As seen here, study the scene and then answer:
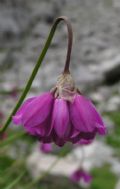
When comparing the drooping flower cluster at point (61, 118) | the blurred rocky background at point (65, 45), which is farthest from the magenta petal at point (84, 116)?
the blurred rocky background at point (65, 45)

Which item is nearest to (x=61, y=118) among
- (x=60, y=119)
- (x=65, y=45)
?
(x=60, y=119)

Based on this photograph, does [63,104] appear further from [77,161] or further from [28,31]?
[28,31]

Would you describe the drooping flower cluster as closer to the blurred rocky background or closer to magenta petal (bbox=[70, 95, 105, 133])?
magenta petal (bbox=[70, 95, 105, 133])

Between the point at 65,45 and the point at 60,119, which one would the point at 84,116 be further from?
the point at 65,45

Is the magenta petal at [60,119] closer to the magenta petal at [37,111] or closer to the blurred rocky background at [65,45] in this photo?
the magenta petal at [37,111]

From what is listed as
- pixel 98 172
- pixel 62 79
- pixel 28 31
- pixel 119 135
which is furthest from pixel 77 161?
pixel 28 31

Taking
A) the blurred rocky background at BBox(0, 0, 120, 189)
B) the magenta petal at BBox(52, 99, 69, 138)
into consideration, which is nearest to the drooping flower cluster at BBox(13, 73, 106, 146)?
the magenta petal at BBox(52, 99, 69, 138)
